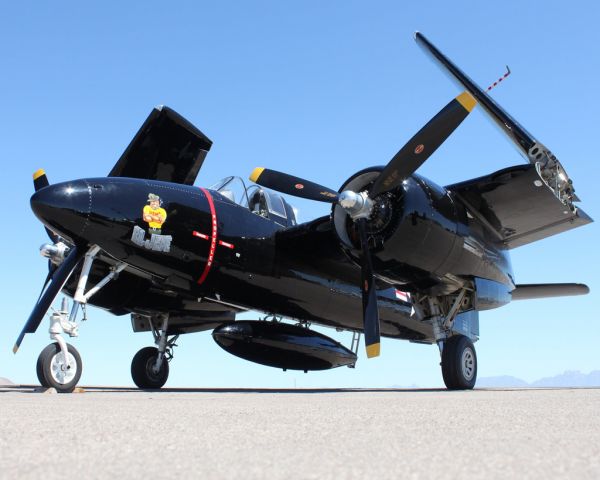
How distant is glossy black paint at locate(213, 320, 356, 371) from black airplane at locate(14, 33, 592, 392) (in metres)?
0.03

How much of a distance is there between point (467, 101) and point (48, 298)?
8.04 metres

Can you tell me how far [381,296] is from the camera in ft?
49.7

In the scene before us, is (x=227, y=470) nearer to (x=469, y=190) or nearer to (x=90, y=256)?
(x=90, y=256)

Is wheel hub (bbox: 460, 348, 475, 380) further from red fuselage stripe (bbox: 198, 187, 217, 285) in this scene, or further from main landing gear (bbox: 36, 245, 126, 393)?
main landing gear (bbox: 36, 245, 126, 393)

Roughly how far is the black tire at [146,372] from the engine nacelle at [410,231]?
21.3ft

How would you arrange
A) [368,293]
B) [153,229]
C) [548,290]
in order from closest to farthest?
[368,293]
[153,229]
[548,290]

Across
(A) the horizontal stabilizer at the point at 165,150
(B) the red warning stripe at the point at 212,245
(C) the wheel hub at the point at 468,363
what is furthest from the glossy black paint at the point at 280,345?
(A) the horizontal stabilizer at the point at 165,150

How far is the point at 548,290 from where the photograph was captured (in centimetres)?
1548

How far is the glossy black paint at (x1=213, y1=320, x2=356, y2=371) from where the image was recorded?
12492 mm

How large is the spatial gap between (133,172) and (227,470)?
13508mm

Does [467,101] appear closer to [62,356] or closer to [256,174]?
[256,174]

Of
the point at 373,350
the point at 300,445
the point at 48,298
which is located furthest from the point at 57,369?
the point at 300,445

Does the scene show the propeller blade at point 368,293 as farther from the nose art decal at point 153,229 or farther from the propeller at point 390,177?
the nose art decal at point 153,229

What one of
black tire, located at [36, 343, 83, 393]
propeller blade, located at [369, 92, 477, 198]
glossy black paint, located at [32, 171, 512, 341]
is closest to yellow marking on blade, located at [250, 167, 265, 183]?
glossy black paint, located at [32, 171, 512, 341]
